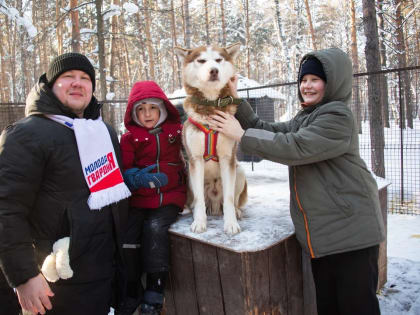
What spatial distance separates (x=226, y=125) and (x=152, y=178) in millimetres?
651

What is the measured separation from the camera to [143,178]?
215 cm

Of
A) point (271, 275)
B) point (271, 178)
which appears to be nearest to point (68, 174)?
point (271, 275)

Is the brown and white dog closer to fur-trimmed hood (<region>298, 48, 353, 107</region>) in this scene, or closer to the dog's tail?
the dog's tail

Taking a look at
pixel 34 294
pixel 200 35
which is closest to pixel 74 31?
pixel 34 294

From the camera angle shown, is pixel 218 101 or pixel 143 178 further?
pixel 218 101

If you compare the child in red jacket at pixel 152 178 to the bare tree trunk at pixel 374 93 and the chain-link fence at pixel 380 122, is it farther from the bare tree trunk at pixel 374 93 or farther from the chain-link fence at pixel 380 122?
the bare tree trunk at pixel 374 93

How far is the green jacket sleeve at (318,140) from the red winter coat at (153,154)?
0.89 metres

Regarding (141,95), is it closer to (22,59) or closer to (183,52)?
(183,52)

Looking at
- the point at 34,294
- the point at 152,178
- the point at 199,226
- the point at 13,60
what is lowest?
the point at 34,294

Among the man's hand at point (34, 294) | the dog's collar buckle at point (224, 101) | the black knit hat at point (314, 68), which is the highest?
the black knit hat at point (314, 68)

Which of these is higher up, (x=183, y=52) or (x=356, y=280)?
(x=183, y=52)

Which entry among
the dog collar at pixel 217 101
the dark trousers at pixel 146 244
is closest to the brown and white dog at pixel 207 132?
the dog collar at pixel 217 101

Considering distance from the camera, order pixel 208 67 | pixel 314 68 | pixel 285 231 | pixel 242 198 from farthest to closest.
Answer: pixel 242 198
pixel 208 67
pixel 285 231
pixel 314 68

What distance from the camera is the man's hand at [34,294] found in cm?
Answer: 151
